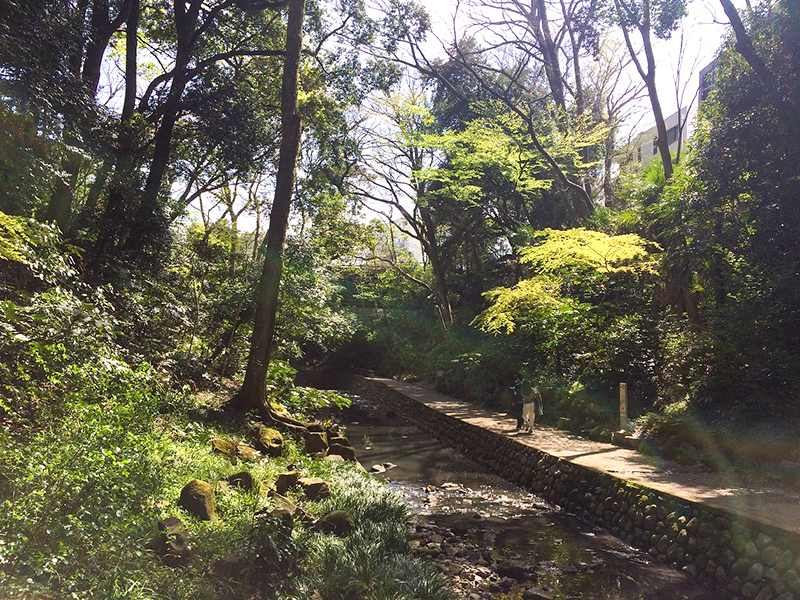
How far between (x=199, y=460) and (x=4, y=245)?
3.22 m

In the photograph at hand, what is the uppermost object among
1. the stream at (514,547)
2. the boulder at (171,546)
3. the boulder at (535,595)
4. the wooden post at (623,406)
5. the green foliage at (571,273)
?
the green foliage at (571,273)

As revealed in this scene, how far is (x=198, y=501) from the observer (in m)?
5.12

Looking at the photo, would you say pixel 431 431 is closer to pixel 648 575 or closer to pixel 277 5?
pixel 648 575

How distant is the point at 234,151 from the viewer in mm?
14414

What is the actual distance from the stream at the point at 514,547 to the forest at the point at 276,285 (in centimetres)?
89

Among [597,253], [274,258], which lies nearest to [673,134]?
[597,253]

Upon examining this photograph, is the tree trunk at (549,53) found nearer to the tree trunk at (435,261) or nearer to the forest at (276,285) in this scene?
the forest at (276,285)

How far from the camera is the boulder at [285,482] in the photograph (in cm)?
678

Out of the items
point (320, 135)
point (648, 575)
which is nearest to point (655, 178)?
point (320, 135)

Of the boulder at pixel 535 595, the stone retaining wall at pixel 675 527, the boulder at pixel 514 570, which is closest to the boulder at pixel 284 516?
the boulder at pixel 535 595

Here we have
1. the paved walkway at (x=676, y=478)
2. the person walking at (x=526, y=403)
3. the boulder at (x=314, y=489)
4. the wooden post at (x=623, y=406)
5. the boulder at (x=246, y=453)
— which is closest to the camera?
the paved walkway at (x=676, y=478)

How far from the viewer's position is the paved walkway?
241 inches

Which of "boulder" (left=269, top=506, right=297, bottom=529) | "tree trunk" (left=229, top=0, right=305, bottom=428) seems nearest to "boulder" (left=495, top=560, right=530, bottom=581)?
"boulder" (left=269, top=506, right=297, bottom=529)

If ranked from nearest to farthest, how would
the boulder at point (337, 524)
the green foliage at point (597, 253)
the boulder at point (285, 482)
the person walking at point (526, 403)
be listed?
1. the boulder at point (337, 524)
2. the boulder at point (285, 482)
3. the person walking at point (526, 403)
4. the green foliage at point (597, 253)
